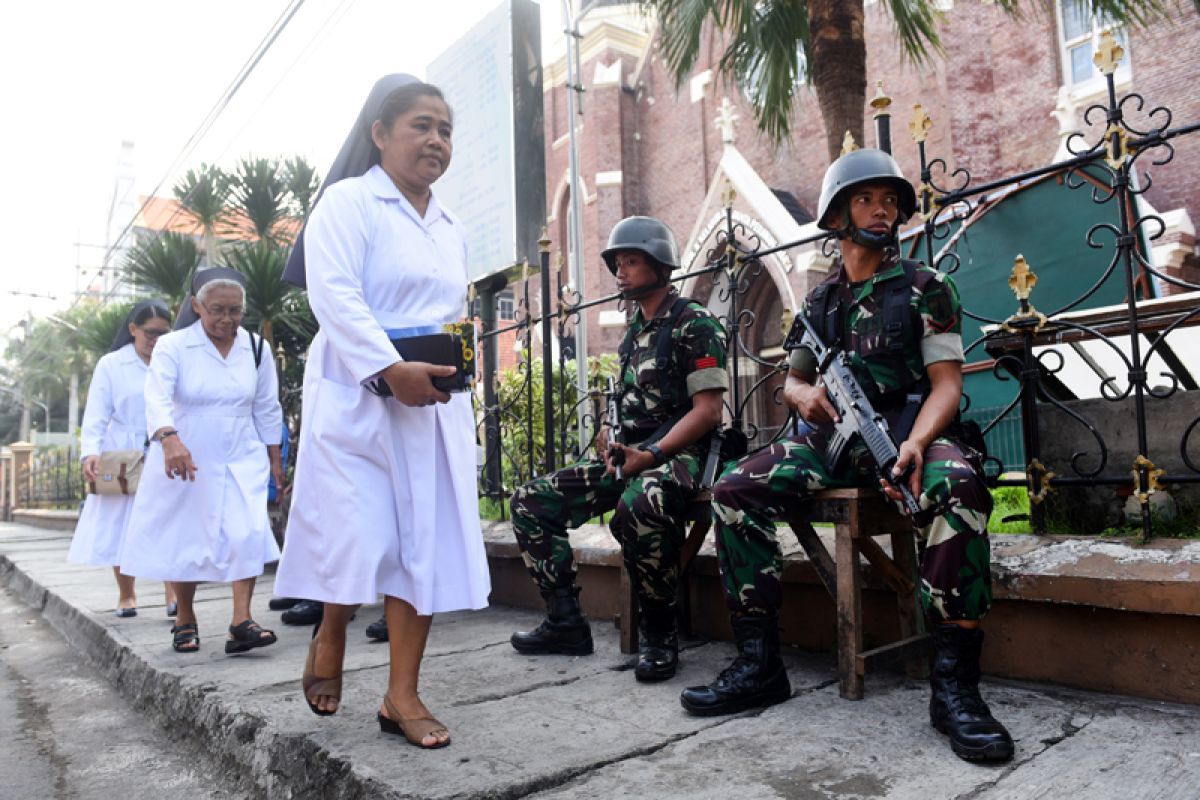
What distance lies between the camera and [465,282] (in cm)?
285

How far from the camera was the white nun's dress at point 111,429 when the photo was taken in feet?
18.6

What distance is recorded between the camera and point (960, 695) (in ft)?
7.30

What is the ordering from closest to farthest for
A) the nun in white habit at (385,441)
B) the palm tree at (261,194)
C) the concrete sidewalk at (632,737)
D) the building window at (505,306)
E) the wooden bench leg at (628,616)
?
1. the concrete sidewalk at (632,737)
2. the nun in white habit at (385,441)
3. the wooden bench leg at (628,616)
4. the palm tree at (261,194)
5. the building window at (505,306)

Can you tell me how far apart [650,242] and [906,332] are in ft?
4.01

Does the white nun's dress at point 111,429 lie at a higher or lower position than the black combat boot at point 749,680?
higher

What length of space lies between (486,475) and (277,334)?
15.7ft

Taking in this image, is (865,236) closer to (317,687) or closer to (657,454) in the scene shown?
(657,454)

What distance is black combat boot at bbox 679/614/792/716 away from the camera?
2.56 m

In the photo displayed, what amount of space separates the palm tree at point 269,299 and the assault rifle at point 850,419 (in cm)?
716

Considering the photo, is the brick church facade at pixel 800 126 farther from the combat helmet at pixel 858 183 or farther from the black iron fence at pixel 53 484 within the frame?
the black iron fence at pixel 53 484

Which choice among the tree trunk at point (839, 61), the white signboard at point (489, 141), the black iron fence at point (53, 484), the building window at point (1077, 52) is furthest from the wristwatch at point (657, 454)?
the black iron fence at point (53, 484)

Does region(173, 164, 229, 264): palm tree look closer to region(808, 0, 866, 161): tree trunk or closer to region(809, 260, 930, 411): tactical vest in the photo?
region(808, 0, 866, 161): tree trunk

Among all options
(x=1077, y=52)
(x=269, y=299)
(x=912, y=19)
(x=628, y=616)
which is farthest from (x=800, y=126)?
(x=628, y=616)

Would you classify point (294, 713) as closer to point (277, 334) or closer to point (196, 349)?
point (196, 349)
